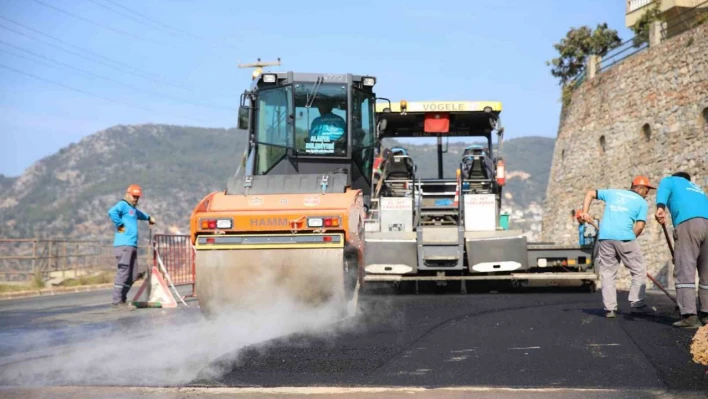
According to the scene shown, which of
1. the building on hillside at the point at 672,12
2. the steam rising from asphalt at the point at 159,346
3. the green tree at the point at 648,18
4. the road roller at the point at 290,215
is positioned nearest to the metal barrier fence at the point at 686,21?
the building on hillside at the point at 672,12

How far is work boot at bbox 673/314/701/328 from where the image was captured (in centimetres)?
843

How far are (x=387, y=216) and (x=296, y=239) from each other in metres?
5.19

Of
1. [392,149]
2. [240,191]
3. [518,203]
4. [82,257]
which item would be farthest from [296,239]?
[518,203]

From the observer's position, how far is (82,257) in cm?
2480

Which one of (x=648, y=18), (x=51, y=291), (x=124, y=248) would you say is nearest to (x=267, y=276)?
(x=124, y=248)

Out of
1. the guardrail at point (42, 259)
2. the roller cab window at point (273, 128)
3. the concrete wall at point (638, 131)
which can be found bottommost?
the guardrail at point (42, 259)

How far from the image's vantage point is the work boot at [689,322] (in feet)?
27.7

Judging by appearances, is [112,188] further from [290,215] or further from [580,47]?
[290,215]

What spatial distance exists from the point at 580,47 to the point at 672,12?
417cm

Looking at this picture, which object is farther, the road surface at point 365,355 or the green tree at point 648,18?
the green tree at point 648,18

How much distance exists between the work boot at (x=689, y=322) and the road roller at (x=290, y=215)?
10.5ft

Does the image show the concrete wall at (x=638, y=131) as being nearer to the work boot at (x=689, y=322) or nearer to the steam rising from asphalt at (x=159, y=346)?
the work boot at (x=689, y=322)

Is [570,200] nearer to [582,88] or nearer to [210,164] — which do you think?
[582,88]

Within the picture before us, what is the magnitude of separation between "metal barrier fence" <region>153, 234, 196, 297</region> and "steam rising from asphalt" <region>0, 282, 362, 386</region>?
478 cm
